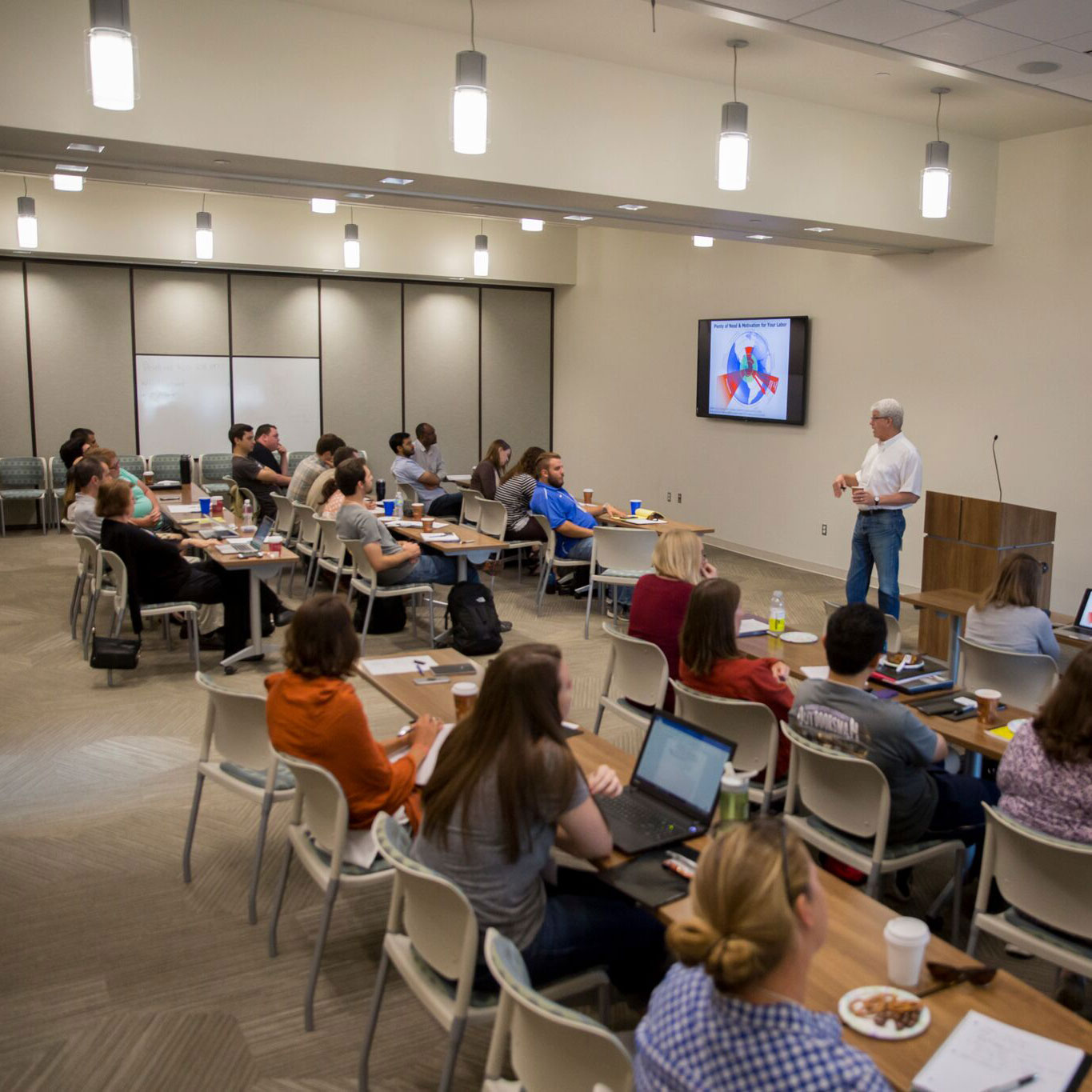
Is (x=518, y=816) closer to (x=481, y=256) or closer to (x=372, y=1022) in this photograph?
(x=372, y=1022)

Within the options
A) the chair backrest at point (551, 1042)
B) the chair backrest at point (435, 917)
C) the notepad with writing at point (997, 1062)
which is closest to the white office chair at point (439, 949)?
the chair backrest at point (435, 917)

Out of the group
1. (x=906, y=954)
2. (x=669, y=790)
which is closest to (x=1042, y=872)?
(x=906, y=954)

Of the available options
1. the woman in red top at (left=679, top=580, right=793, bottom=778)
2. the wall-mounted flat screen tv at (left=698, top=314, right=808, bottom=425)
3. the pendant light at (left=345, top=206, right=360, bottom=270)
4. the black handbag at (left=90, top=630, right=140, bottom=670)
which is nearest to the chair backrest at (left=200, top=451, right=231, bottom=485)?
the pendant light at (left=345, top=206, right=360, bottom=270)

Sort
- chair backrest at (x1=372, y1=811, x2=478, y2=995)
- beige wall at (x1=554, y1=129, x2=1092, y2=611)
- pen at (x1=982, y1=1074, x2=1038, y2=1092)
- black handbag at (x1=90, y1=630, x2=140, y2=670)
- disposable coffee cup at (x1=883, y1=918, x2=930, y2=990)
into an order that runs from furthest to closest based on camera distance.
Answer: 1. beige wall at (x1=554, y1=129, x2=1092, y2=611)
2. black handbag at (x1=90, y1=630, x2=140, y2=670)
3. chair backrest at (x1=372, y1=811, x2=478, y2=995)
4. disposable coffee cup at (x1=883, y1=918, x2=930, y2=990)
5. pen at (x1=982, y1=1074, x2=1038, y2=1092)

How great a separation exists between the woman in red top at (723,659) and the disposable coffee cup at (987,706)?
2.12ft

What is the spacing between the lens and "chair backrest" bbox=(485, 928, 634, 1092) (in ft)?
5.73

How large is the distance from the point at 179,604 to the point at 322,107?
3.04 meters

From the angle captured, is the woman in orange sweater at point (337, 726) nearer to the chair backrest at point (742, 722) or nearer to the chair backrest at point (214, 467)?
the chair backrest at point (742, 722)

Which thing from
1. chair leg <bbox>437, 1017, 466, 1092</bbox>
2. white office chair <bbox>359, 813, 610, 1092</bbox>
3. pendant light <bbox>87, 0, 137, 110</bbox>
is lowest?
chair leg <bbox>437, 1017, 466, 1092</bbox>

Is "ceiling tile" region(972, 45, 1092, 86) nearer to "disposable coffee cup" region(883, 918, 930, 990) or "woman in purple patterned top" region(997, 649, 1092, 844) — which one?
"woman in purple patterned top" region(997, 649, 1092, 844)

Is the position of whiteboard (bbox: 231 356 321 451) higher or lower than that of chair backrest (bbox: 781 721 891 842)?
higher

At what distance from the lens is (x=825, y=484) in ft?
31.3

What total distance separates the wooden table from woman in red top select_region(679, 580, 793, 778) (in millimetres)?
1316

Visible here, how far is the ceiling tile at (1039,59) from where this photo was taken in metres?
4.38
